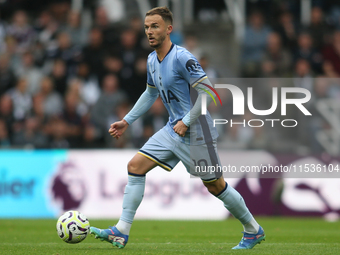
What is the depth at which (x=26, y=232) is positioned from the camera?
854 centimetres

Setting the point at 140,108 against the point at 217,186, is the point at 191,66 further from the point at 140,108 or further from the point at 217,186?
the point at 217,186

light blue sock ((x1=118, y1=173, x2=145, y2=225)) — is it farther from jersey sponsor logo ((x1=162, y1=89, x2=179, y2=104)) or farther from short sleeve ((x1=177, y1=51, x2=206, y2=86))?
short sleeve ((x1=177, y1=51, x2=206, y2=86))

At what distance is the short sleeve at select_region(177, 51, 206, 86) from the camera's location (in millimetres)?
5805

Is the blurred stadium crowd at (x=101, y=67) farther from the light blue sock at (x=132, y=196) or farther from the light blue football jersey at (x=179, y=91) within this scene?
the light blue sock at (x=132, y=196)

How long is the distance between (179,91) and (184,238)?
7.89ft

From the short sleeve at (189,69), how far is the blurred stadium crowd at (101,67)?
6.12 m

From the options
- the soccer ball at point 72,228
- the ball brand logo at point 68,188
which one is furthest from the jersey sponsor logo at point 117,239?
the ball brand logo at point 68,188

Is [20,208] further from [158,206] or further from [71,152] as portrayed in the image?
[158,206]

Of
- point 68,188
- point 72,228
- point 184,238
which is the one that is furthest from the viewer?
point 68,188

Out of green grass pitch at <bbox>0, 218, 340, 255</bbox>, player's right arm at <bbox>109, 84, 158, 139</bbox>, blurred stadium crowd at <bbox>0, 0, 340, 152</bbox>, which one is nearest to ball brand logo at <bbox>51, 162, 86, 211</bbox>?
blurred stadium crowd at <bbox>0, 0, 340, 152</bbox>

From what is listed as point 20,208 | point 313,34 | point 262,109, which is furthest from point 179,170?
point 313,34

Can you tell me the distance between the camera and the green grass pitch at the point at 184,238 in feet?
19.2

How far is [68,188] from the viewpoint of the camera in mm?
11750

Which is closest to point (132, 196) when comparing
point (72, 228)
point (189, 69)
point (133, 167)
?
point (133, 167)
